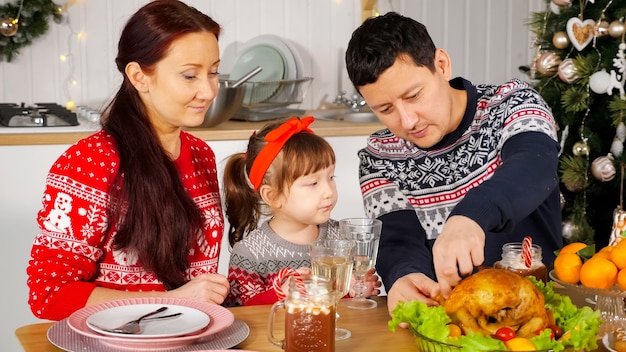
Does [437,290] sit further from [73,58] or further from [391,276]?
[73,58]

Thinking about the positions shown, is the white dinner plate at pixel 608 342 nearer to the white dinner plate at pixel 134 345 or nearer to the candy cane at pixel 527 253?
the candy cane at pixel 527 253

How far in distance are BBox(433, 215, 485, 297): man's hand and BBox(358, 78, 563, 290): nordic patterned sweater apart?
0.39 m

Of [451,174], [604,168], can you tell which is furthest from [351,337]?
[604,168]

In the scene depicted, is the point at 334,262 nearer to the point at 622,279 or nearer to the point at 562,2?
the point at 622,279

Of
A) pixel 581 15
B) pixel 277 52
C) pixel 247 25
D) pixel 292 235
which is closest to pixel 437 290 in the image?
pixel 292 235

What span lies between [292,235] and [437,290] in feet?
2.41

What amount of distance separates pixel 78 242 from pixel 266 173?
21.5 inches

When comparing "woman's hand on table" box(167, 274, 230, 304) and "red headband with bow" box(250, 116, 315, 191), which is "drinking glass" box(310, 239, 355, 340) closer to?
"woman's hand on table" box(167, 274, 230, 304)

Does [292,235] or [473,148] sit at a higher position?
[473,148]

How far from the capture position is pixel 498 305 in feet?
4.05

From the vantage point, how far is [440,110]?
1.80m

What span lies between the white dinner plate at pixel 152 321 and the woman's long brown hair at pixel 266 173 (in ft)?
2.32

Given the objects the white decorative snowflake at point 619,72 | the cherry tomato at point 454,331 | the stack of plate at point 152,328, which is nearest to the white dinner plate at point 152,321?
the stack of plate at point 152,328

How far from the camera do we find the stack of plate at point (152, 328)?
1.35 meters
